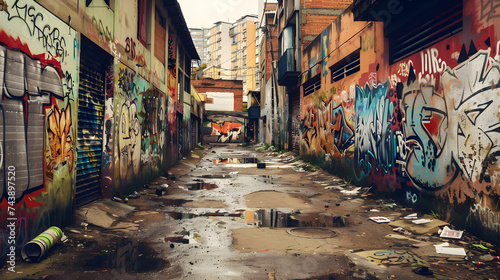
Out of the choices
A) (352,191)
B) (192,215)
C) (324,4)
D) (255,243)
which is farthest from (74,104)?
(324,4)

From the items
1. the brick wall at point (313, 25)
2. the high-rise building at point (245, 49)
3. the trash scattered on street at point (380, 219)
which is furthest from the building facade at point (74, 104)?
the high-rise building at point (245, 49)

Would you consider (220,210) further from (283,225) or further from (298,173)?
(298,173)

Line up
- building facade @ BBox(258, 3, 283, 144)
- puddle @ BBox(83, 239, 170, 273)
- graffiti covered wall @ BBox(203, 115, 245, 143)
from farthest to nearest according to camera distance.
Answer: graffiti covered wall @ BBox(203, 115, 245, 143) < building facade @ BBox(258, 3, 283, 144) < puddle @ BBox(83, 239, 170, 273)

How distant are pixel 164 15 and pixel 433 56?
883 cm

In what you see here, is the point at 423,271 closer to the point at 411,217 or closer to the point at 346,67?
the point at 411,217

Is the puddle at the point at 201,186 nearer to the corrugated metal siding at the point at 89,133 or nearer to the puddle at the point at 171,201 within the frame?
the puddle at the point at 171,201

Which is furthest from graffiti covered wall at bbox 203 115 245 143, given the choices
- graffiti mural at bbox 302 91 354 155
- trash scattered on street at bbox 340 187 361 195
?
trash scattered on street at bbox 340 187 361 195

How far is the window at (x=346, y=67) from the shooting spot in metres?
9.59

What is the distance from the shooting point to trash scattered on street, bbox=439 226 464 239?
4681mm

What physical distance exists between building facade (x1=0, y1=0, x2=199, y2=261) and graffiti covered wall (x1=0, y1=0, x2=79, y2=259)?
0.01m

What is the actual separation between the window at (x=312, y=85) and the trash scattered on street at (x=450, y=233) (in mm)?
8858

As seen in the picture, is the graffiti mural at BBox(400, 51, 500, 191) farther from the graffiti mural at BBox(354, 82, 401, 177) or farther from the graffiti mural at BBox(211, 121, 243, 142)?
the graffiti mural at BBox(211, 121, 243, 142)

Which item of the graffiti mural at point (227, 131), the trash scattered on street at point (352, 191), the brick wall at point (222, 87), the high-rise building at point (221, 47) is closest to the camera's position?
the trash scattered on street at point (352, 191)

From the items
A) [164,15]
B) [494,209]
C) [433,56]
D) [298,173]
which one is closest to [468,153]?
[494,209]
